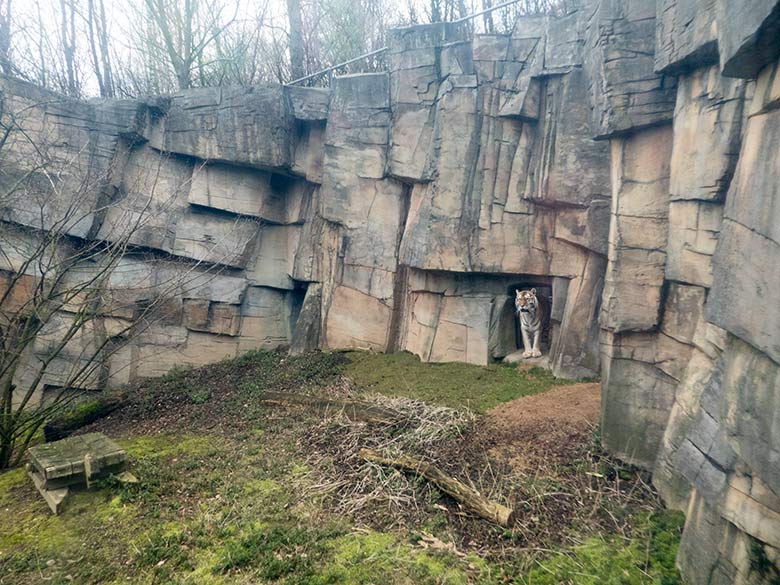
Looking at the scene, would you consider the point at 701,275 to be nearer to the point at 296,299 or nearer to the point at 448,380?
the point at 448,380

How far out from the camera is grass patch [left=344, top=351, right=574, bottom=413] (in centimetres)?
719

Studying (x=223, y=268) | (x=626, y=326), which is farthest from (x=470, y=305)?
(x=223, y=268)

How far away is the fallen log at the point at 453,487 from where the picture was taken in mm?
4430

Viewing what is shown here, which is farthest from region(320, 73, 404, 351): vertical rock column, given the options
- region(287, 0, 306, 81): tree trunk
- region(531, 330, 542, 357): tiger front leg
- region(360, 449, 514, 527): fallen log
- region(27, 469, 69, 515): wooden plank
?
region(27, 469, 69, 515): wooden plank

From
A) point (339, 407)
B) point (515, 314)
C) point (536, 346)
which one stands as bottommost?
point (339, 407)

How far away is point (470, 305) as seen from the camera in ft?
29.5

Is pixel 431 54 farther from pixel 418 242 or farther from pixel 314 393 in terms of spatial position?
pixel 314 393

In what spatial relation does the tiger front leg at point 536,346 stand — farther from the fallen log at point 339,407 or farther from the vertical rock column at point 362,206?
the fallen log at point 339,407

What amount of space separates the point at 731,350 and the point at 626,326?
2127 mm

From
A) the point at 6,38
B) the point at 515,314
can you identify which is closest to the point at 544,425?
the point at 515,314

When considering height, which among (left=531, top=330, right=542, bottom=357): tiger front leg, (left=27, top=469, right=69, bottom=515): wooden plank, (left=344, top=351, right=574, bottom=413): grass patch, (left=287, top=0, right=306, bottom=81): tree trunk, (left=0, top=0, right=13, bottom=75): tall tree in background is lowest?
(left=27, top=469, right=69, bottom=515): wooden plank

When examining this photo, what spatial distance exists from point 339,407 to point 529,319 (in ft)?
11.4

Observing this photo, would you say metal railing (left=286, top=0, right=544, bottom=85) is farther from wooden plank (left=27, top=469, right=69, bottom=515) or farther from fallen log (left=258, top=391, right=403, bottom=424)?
wooden plank (left=27, top=469, right=69, bottom=515)

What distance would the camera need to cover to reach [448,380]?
803 cm
